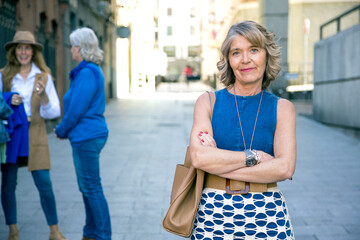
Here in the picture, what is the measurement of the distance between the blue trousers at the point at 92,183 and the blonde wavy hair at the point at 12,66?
2.82 feet

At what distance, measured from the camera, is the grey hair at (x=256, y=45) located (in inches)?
88.4

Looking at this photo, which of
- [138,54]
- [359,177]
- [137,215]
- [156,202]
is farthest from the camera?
[138,54]

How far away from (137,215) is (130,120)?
10.1 meters

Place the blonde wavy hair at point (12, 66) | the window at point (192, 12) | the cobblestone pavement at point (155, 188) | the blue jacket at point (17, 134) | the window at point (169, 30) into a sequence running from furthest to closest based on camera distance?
the window at point (169, 30), the window at point (192, 12), the cobblestone pavement at point (155, 188), the blonde wavy hair at point (12, 66), the blue jacket at point (17, 134)

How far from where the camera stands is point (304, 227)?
4930mm

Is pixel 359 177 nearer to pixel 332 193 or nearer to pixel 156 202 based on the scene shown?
pixel 332 193

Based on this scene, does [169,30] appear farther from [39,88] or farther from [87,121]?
A: [87,121]

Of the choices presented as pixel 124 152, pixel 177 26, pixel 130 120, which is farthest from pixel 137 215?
pixel 177 26

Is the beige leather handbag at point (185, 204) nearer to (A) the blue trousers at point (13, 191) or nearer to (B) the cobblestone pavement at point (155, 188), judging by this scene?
(A) the blue trousers at point (13, 191)

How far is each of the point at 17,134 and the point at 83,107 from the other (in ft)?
2.45

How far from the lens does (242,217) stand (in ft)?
7.11

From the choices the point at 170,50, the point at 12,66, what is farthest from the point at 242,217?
the point at 170,50

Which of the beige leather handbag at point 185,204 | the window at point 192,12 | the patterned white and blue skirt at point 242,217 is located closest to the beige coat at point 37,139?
the beige leather handbag at point 185,204

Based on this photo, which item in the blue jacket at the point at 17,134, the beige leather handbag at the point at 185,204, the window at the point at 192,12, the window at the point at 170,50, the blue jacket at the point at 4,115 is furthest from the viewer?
the window at the point at 170,50
